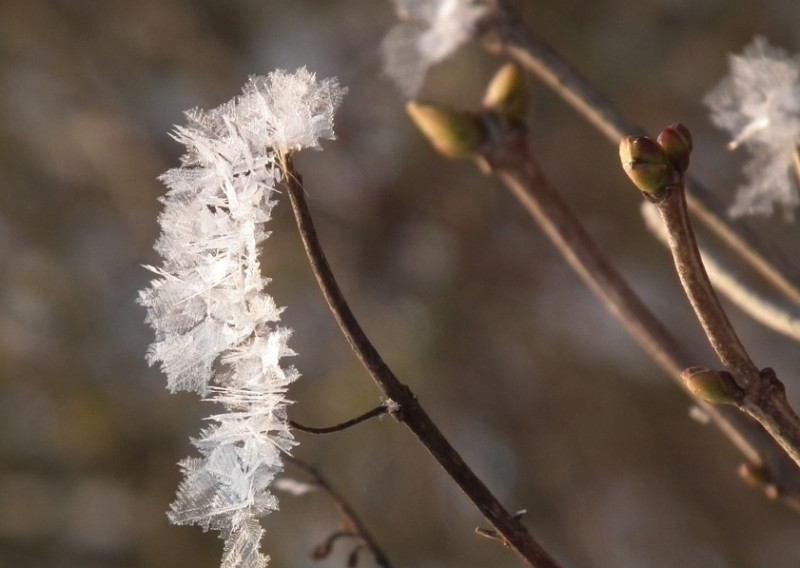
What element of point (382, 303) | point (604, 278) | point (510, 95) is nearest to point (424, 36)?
point (510, 95)

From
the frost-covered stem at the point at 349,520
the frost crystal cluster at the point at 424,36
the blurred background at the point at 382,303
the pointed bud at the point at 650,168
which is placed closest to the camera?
the pointed bud at the point at 650,168

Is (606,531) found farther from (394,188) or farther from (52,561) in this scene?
(52,561)

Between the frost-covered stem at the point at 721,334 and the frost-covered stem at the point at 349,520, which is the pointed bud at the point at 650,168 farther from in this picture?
the frost-covered stem at the point at 349,520

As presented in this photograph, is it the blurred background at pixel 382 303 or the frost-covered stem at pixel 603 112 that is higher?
the blurred background at pixel 382 303

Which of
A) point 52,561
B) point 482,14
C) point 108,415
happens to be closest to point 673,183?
point 482,14

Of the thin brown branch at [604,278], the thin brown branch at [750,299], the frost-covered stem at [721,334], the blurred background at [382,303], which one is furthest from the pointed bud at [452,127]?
the blurred background at [382,303]

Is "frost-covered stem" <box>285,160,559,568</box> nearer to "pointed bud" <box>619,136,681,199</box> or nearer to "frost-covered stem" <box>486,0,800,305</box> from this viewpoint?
"pointed bud" <box>619,136,681,199</box>

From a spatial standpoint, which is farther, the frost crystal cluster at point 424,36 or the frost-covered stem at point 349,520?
the frost crystal cluster at point 424,36

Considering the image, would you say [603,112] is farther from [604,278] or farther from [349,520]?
[349,520]

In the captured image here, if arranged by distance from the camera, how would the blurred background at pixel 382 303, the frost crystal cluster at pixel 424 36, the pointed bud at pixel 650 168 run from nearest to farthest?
the pointed bud at pixel 650 168, the frost crystal cluster at pixel 424 36, the blurred background at pixel 382 303
